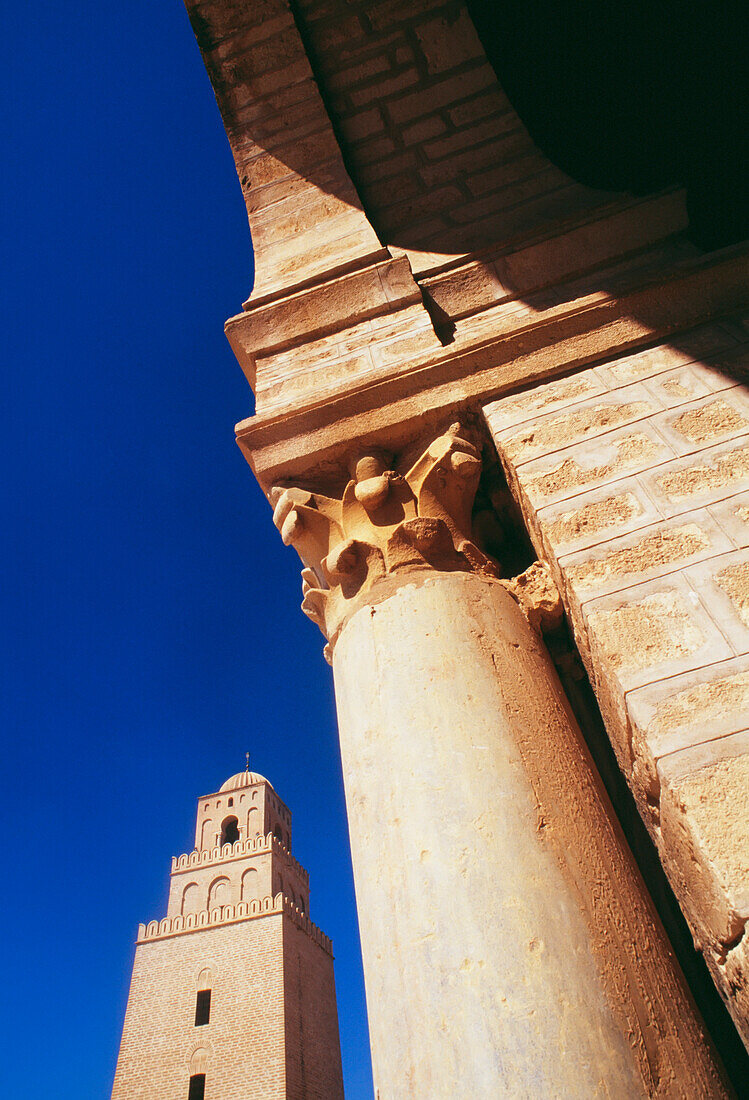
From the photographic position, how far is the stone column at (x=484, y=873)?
0.99 meters

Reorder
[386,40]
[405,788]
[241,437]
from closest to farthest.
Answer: [405,788] → [241,437] → [386,40]

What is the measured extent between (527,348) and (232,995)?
22.7 meters

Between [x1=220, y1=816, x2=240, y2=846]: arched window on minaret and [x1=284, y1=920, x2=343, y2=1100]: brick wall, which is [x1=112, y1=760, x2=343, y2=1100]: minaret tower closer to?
[x1=284, y1=920, x2=343, y2=1100]: brick wall

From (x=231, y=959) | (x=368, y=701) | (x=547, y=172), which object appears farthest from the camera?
(x=231, y=959)

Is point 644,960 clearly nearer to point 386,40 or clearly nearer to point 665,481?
point 665,481

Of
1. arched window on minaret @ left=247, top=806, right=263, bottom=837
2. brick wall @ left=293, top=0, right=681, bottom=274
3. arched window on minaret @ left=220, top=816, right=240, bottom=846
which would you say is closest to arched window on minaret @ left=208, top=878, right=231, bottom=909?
arched window on minaret @ left=247, top=806, right=263, bottom=837

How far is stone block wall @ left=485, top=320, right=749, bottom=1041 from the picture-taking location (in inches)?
39.5

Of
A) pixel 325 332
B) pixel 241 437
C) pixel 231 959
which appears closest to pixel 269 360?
pixel 325 332

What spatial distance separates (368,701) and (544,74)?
9.33 ft

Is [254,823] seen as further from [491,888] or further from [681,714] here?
[681,714]

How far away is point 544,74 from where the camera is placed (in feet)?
9.29

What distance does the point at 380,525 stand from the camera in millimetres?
1907

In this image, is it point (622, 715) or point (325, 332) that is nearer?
point (622, 715)

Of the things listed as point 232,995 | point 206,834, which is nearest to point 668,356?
point 232,995
